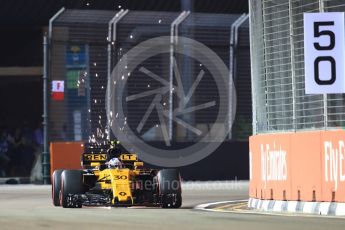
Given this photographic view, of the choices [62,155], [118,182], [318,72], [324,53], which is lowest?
[118,182]

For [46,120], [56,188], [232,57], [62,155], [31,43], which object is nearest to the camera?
[56,188]

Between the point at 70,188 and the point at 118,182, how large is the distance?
80 cm

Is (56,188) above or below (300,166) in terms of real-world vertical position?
below

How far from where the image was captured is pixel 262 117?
18.8 meters

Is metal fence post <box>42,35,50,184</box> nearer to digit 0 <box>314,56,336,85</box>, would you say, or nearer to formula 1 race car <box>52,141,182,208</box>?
formula 1 race car <box>52,141,182,208</box>

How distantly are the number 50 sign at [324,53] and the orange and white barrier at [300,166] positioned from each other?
77cm

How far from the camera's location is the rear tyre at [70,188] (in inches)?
729

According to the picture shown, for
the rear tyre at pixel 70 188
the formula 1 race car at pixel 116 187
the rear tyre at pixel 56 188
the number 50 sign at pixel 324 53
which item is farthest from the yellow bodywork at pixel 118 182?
the number 50 sign at pixel 324 53

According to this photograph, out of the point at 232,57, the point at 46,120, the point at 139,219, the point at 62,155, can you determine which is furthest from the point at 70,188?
the point at 232,57

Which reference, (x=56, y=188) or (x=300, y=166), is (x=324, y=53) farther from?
(x=56, y=188)

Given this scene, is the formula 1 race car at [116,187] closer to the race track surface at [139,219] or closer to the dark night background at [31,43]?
the race track surface at [139,219]

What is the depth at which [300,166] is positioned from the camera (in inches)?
675

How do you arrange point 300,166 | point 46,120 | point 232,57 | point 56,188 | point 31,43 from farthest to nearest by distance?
point 31,43 < point 232,57 < point 46,120 < point 56,188 < point 300,166

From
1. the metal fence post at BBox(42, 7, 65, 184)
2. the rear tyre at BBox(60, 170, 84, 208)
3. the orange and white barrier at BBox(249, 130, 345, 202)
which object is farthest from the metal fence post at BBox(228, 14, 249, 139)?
the rear tyre at BBox(60, 170, 84, 208)
